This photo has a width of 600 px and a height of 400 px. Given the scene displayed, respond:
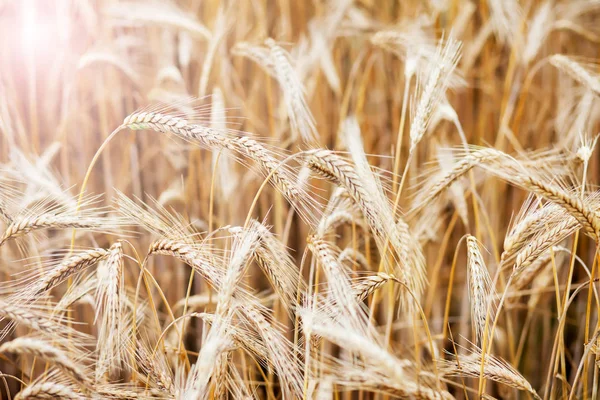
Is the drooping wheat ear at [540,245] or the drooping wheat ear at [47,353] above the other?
the drooping wheat ear at [540,245]

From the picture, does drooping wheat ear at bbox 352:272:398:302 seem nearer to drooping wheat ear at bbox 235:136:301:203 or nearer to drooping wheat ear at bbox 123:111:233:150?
drooping wheat ear at bbox 235:136:301:203

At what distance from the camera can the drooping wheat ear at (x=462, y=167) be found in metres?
0.75

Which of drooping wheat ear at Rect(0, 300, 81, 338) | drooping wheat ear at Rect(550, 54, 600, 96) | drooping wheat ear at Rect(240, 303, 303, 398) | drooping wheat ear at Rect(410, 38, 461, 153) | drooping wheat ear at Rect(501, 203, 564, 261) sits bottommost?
drooping wheat ear at Rect(240, 303, 303, 398)

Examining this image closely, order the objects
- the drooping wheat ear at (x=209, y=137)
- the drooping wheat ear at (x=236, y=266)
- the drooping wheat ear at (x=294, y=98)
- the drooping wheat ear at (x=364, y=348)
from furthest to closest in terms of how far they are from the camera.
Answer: the drooping wheat ear at (x=294, y=98) < the drooping wheat ear at (x=209, y=137) < the drooping wheat ear at (x=236, y=266) < the drooping wheat ear at (x=364, y=348)

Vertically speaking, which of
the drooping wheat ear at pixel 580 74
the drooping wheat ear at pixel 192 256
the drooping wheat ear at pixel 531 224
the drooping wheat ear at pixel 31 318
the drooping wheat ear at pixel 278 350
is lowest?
the drooping wheat ear at pixel 278 350

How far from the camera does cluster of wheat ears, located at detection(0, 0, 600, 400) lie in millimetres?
680

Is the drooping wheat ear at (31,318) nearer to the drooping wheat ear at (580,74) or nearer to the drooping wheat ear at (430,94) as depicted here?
the drooping wheat ear at (430,94)

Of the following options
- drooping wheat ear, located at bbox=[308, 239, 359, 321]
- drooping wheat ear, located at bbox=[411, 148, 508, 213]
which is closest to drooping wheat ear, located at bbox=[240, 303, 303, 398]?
drooping wheat ear, located at bbox=[308, 239, 359, 321]

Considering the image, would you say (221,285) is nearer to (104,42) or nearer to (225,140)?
(225,140)

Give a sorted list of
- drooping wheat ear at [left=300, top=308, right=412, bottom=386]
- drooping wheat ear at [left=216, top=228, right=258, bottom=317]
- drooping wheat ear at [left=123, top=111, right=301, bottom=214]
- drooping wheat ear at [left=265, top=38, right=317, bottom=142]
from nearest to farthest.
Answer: drooping wheat ear at [left=300, top=308, right=412, bottom=386] < drooping wheat ear at [left=216, top=228, right=258, bottom=317] < drooping wheat ear at [left=123, top=111, right=301, bottom=214] < drooping wheat ear at [left=265, top=38, right=317, bottom=142]

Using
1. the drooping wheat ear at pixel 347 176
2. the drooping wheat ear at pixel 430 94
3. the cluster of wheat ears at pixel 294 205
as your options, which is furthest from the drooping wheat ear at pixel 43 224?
the drooping wheat ear at pixel 430 94

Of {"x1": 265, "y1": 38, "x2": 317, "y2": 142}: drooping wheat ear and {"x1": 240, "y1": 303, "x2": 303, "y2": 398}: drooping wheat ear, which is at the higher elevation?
{"x1": 265, "y1": 38, "x2": 317, "y2": 142}: drooping wheat ear

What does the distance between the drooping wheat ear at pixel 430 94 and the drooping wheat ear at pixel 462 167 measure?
94mm

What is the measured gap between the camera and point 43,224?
70 centimetres
